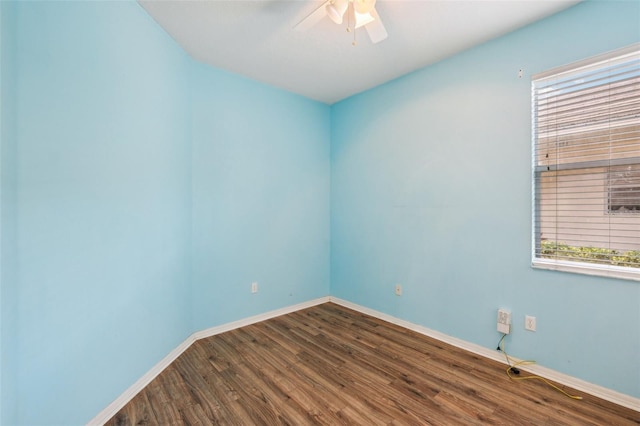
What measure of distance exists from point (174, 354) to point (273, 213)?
64.2 inches

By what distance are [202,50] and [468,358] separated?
3.49 metres

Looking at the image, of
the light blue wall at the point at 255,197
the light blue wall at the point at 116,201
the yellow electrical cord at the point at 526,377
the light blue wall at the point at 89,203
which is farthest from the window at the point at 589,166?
the light blue wall at the point at 89,203

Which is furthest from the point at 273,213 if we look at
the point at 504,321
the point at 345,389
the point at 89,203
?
the point at 504,321

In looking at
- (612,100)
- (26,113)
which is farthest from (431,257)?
(26,113)

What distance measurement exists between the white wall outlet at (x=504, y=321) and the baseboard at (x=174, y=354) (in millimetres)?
2042

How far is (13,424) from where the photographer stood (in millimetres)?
1170

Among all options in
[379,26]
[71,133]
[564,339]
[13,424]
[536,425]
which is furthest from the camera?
[564,339]

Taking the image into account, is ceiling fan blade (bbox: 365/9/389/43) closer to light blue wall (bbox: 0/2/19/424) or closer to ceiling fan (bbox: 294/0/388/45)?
ceiling fan (bbox: 294/0/388/45)

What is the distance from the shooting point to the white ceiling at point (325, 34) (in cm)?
182

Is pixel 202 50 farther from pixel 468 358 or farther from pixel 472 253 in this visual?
pixel 468 358

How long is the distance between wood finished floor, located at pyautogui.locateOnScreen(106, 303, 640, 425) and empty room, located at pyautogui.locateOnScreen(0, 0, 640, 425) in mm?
17

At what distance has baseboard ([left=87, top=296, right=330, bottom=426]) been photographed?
1600 millimetres

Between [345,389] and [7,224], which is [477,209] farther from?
[7,224]

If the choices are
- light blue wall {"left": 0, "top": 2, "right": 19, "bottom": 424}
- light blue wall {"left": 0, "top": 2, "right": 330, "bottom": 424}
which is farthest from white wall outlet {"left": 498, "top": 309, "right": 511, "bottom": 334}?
light blue wall {"left": 0, "top": 2, "right": 19, "bottom": 424}
